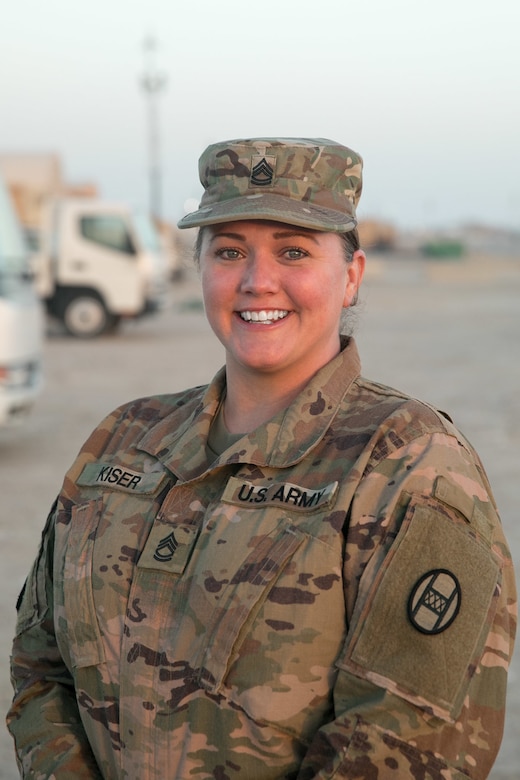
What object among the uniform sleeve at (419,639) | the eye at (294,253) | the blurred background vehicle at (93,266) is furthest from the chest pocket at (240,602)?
the blurred background vehicle at (93,266)

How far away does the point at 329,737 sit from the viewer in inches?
68.6

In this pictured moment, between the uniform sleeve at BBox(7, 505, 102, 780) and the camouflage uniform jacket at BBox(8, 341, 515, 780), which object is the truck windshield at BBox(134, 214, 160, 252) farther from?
the camouflage uniform jacket at BBox(8, 341, 515, 780)

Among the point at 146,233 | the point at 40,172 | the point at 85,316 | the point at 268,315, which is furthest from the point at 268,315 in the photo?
the point at 40,172

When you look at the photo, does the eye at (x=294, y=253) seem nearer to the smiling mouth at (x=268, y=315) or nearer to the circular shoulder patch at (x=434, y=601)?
the smiling mouth at (x=268, y=315)

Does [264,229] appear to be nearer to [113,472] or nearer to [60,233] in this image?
[113,472]

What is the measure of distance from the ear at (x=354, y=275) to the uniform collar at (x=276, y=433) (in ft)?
0.29

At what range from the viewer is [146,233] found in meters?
20.3

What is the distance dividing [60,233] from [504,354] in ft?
25.2

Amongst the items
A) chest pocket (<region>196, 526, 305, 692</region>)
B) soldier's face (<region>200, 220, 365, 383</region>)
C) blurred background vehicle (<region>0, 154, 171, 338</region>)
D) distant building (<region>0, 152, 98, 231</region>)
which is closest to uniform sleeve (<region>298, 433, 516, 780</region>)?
chest pocket (<region>196, 526, 305, 692</region>)

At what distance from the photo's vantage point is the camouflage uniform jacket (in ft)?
5.69

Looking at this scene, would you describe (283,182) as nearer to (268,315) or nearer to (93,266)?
(268,315)

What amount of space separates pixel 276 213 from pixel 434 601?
0.69 meters

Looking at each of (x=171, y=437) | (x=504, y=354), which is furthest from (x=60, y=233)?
(x=171, y=437)

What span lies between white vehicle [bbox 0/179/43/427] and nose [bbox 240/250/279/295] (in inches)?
245
